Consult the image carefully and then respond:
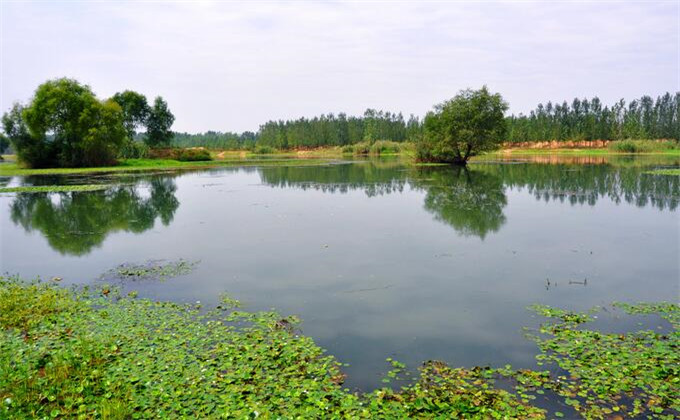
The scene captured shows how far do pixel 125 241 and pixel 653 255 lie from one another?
67.5 feet

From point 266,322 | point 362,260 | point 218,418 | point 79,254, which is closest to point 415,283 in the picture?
point 362,260

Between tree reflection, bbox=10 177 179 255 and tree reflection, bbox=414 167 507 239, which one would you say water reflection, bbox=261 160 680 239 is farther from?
tree reflection, bbox=10 177 179 255

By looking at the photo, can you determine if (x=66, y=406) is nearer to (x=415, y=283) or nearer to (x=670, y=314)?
(x=415, y=283)

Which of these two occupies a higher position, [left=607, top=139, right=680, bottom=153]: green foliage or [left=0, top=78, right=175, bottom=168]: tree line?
[left=0, top=78, right=175, bottom=168]: tree line

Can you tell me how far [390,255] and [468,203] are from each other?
42.4ft

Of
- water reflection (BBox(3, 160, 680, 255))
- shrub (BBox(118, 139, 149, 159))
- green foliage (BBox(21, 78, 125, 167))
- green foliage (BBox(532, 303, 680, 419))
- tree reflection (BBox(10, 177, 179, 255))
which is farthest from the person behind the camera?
→ shrub (BBox(118, 139, 149, 159))

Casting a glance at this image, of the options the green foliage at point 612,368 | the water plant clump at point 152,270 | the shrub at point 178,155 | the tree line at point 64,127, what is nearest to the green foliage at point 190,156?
the shrub at point 178,155

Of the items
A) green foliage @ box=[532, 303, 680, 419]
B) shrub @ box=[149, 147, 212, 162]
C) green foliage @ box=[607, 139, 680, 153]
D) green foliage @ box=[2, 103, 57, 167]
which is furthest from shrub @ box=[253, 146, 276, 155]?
green foliage @ box=[532, 303, 680, 419]

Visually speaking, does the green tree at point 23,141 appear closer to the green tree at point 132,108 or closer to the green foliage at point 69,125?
the green foliage at point 69,125

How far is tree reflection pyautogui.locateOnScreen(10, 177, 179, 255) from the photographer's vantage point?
20.5 m

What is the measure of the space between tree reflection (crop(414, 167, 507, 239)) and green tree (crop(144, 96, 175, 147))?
74741 mm

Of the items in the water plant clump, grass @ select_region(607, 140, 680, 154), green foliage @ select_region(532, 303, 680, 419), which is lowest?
green foliage @ select_region(532, 303, 680, 419)

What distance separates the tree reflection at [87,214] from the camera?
808 inches

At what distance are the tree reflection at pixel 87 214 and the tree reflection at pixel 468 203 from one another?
50.0ft
